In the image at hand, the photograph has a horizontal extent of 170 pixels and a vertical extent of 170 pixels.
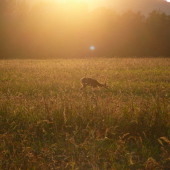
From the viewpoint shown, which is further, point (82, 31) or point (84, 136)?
point (82, 31)

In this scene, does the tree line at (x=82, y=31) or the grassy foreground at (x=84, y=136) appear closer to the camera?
the grassy foreground at (x=84, y=136)

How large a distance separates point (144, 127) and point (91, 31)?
3183 centimetres

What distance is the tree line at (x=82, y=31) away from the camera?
32.8 metres

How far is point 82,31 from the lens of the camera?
3394cm

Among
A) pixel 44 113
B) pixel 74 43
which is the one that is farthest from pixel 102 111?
pixel 74 43

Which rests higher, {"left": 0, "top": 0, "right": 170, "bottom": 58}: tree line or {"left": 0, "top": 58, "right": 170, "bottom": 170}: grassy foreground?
{"left": 0, "top": 0, "right": 170, "bottom": 58}: tree line

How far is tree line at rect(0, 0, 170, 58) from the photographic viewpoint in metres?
32.8

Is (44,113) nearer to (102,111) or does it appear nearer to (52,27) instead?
(102,111)

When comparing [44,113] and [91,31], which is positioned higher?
[91,31]

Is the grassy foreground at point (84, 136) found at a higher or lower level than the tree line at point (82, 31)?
lower

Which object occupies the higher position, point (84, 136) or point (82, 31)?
point (82, 31)

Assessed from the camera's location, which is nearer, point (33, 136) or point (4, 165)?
point (4, 165)

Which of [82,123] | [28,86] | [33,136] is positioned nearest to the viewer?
[33,136]

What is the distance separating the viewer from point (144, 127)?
3.45 metres
